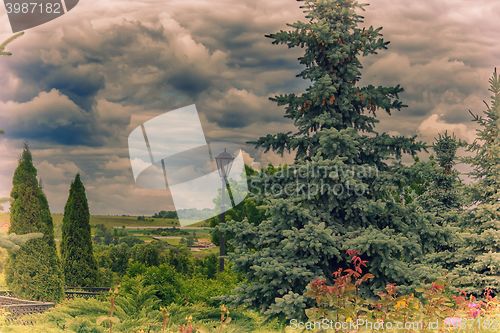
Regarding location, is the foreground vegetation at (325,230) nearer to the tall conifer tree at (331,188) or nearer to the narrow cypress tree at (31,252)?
the tall conifer tree at (331,188)

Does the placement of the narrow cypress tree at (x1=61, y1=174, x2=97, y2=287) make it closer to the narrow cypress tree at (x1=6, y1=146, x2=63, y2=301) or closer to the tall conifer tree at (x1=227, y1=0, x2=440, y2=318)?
the narrow cypress tree at (x1=6, y1=146, x2=63, y2=301)

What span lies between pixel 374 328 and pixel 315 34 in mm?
5472

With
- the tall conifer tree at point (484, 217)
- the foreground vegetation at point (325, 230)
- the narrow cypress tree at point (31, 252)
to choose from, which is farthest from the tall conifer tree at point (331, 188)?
the narrow cypress tree at point (31, 252)

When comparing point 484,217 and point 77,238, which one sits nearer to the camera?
point 484,217

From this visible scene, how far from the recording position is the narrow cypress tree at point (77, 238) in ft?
60.9

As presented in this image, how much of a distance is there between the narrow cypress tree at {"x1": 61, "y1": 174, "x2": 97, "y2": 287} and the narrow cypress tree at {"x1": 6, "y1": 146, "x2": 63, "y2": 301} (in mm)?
1875

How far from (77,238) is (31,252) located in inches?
95.4

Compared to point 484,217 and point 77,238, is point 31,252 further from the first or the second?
point 484,217

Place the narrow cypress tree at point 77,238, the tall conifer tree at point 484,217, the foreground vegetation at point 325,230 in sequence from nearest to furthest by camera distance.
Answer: the foreground vegetation at point 325,230, the tall conifer tree at point 484,217, the narrow cypress tree at point 77,238

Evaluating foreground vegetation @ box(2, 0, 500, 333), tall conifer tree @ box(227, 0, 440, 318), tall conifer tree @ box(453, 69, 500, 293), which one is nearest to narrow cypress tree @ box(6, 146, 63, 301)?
foreground vegetation @ box(2, 0, 500, 333)

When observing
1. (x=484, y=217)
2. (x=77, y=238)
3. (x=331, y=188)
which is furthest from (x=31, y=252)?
(x=484, y=217)

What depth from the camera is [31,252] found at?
1625 cm

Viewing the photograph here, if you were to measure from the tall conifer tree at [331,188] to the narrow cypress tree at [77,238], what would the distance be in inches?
373

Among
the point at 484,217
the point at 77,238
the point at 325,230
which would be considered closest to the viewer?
the point at 325,230
